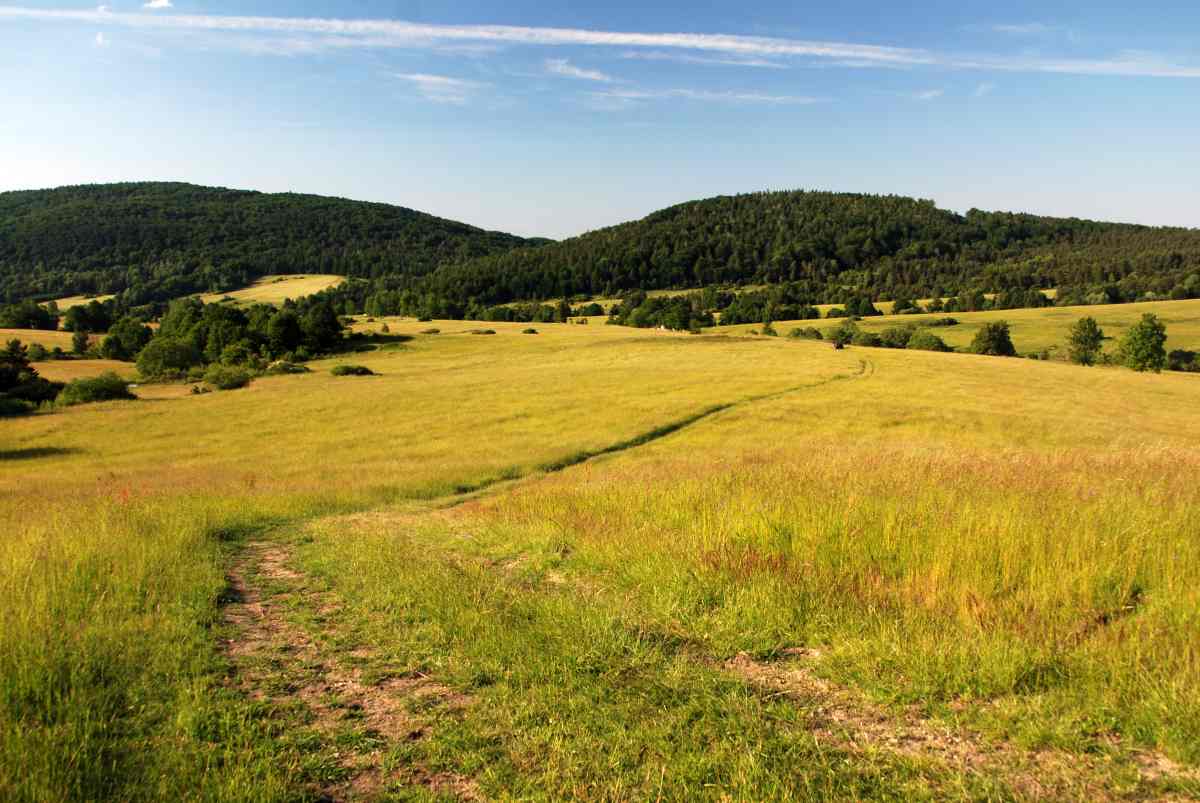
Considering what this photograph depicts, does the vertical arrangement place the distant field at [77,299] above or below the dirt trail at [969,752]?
above

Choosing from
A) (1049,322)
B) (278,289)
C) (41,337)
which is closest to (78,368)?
(41,337)

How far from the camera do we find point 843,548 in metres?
7.26

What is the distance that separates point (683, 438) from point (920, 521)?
991 inches

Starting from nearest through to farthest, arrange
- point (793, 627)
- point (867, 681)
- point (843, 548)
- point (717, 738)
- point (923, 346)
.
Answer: point (717, 738) → point (867, 681) → point (793, 627) → point (843, 548) → point (923, 346)

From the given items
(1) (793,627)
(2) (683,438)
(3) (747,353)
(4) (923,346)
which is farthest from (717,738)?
(4) (923,346)

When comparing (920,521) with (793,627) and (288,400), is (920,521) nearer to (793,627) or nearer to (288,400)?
(793,627)

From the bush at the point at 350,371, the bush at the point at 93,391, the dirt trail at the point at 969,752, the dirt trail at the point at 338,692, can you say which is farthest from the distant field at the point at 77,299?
the dirt trail at the point at 969,752

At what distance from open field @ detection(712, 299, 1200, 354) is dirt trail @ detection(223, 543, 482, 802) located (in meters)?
101

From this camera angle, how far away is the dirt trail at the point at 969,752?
3580 millimetres

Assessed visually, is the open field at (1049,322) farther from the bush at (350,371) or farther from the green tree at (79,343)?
the green tree at (79,343)

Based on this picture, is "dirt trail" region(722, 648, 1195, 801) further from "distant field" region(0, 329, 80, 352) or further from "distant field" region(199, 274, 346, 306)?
"distant field" region(199, 274, 346, 306)

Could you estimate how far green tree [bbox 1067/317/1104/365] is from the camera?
258 feet

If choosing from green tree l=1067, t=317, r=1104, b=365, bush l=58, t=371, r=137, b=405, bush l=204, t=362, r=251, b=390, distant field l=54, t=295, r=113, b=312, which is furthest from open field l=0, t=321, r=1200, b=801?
distant field l=54, t=295, r=113, b=312

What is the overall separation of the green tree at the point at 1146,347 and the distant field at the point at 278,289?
501 feet
